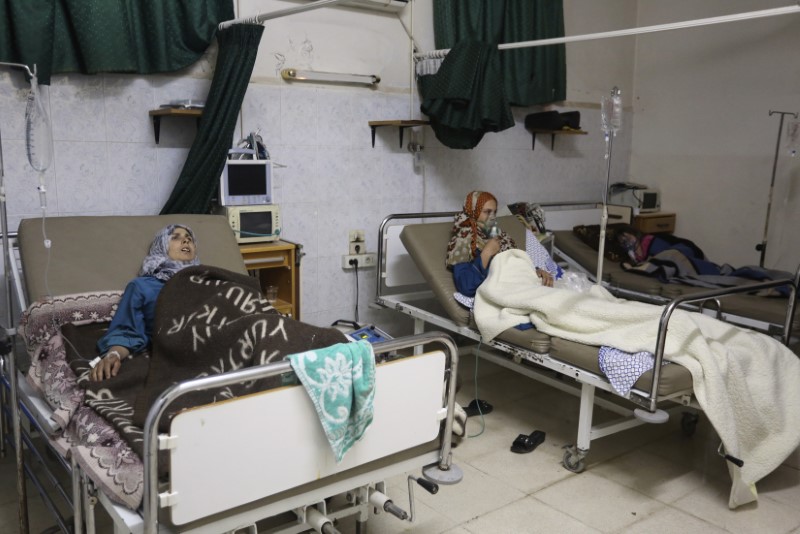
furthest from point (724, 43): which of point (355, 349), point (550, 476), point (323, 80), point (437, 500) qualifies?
point (355, 349)

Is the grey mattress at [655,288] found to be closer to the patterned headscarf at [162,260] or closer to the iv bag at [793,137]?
the iv bag at [793,137]

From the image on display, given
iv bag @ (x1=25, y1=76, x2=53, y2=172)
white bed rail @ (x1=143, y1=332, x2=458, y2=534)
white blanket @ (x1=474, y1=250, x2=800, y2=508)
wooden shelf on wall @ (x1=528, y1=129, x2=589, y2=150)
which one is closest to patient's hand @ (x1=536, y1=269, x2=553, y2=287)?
→ white blanket @ (x1=474, y1=250, x2=800, y2=508)

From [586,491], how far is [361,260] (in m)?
2.00

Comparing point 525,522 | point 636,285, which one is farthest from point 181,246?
point 636,285

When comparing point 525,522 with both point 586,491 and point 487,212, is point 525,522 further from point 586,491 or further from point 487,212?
point 487,212

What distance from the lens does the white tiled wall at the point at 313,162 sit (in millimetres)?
3229

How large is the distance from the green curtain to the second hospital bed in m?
1.08

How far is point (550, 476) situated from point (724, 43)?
360cm

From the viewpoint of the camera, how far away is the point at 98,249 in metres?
2.92

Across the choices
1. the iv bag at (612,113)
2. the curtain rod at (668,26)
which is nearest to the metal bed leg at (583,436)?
the iv bag at (612,113)

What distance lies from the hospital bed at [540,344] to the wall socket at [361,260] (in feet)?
0.67

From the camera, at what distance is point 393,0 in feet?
13.4

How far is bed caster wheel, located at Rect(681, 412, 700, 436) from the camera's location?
340 centimetres

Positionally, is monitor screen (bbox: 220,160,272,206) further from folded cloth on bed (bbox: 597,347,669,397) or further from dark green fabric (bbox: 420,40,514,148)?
folded cloth on bed (bbox: 597,347,669,397)
